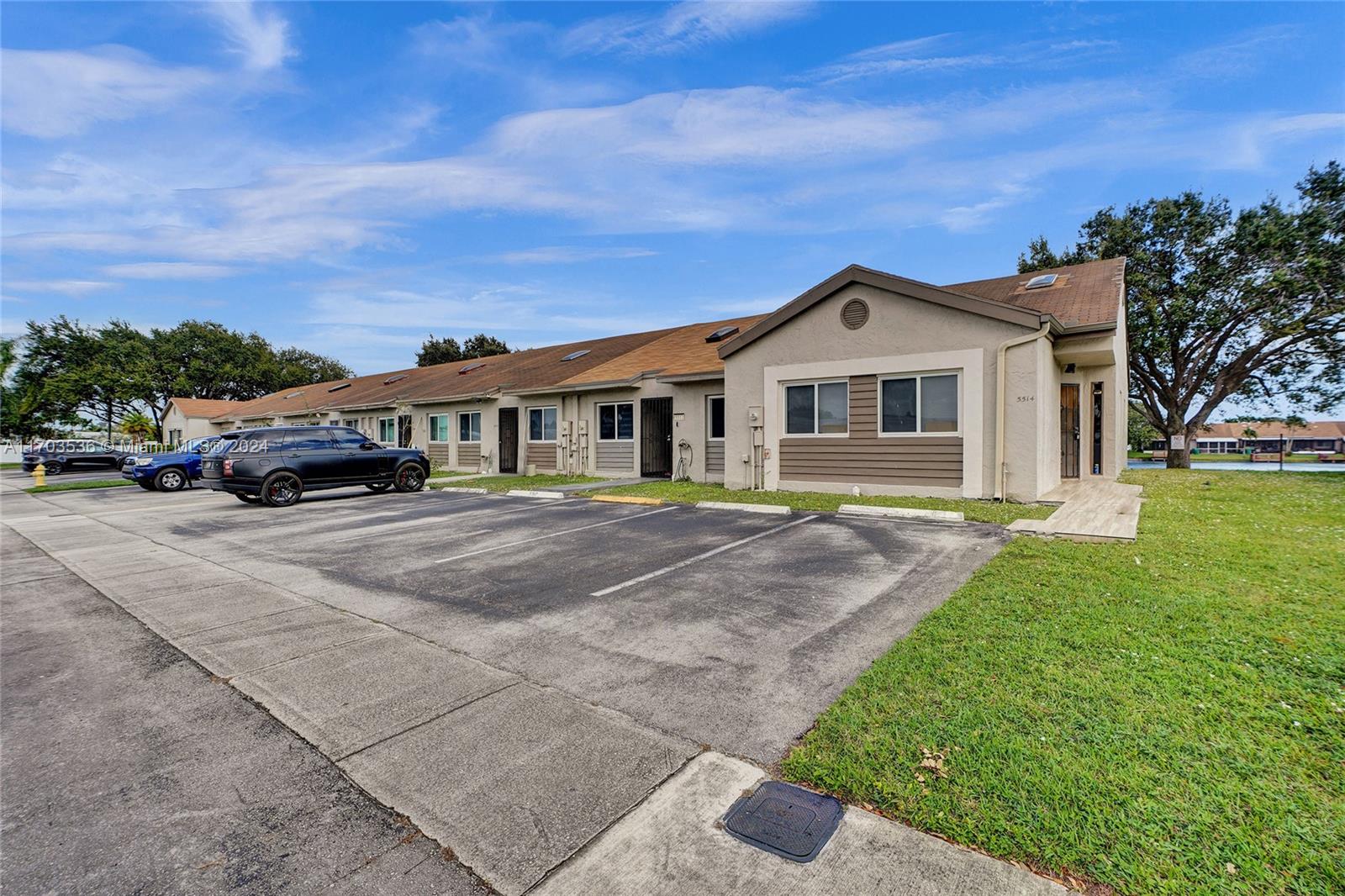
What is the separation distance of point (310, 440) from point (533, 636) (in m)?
12.4

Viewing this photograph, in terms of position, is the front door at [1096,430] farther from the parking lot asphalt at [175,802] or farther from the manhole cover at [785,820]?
the parking lot asphalt at [175,802]

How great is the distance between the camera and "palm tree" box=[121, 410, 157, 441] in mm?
44062

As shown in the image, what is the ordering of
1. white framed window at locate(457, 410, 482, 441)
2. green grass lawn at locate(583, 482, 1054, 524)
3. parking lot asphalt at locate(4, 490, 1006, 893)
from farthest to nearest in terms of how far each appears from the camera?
1. white framed window at locate(457, 410, 482, 441)
2. green grass lawn at locate(583, 482, 1054, 524)
3. parking lot asphalt at locate(4, 490, 1006, 893)

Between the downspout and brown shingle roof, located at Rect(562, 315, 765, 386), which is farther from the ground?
brown shingle roof, located at Rect(562, 315, 765, 386)

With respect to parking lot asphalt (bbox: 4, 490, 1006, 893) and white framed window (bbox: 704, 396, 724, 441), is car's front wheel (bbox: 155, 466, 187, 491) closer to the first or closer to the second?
parking lot asphalt (bbox: 4, 490, 1006, 893)

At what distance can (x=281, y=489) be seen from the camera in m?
13.3

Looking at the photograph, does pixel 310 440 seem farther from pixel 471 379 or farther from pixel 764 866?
pixel 764 866

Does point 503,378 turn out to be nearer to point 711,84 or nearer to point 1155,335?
point 711,84

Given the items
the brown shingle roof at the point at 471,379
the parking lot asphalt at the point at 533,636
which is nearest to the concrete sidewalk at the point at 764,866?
the parking lot asphalt at the point at 533,636

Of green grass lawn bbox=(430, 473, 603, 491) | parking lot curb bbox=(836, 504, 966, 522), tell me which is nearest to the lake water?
parking lot curb bbox=(836, 504, 966, 522)

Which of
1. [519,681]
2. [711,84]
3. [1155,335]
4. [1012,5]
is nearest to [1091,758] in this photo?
[519,681]

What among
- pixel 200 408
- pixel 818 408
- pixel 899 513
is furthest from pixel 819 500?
pixel 200 408

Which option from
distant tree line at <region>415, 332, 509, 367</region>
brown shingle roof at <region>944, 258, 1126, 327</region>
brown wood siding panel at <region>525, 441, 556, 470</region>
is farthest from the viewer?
distant tree line at <region>415, 332, 509, 367</region>

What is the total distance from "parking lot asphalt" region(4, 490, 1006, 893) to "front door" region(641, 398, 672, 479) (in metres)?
7.37
